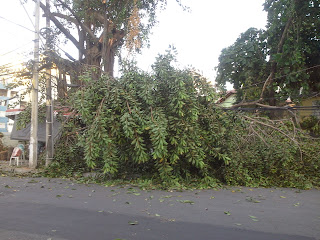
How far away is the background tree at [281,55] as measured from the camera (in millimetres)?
12570

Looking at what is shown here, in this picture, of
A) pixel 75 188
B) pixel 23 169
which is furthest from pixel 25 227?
pixel 23 169

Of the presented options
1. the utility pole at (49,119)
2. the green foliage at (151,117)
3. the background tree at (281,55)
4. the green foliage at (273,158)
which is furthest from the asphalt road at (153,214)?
the background tree at (281,55)

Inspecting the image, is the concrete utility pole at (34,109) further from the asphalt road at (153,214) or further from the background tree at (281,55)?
the background tree at (281,55)

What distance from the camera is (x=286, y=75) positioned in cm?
1309

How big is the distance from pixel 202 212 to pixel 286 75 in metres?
9.71

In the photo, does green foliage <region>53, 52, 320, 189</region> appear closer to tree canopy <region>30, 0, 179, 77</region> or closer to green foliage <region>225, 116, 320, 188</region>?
green foliage <region>225, 116, 320, 188</region>

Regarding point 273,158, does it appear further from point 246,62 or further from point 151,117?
point 246,62

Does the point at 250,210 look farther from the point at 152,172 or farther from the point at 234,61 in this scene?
the point at 234,61

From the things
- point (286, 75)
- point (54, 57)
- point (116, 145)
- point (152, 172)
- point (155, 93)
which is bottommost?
point (152, 172)

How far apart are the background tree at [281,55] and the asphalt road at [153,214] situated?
6.81 meters

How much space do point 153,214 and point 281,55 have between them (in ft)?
34.5

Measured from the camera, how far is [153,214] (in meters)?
5.36

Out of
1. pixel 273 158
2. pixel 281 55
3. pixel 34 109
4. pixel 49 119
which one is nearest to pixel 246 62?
pixel 281 55

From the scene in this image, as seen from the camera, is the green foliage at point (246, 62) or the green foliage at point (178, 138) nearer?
the green foliage at point (178, 138)
